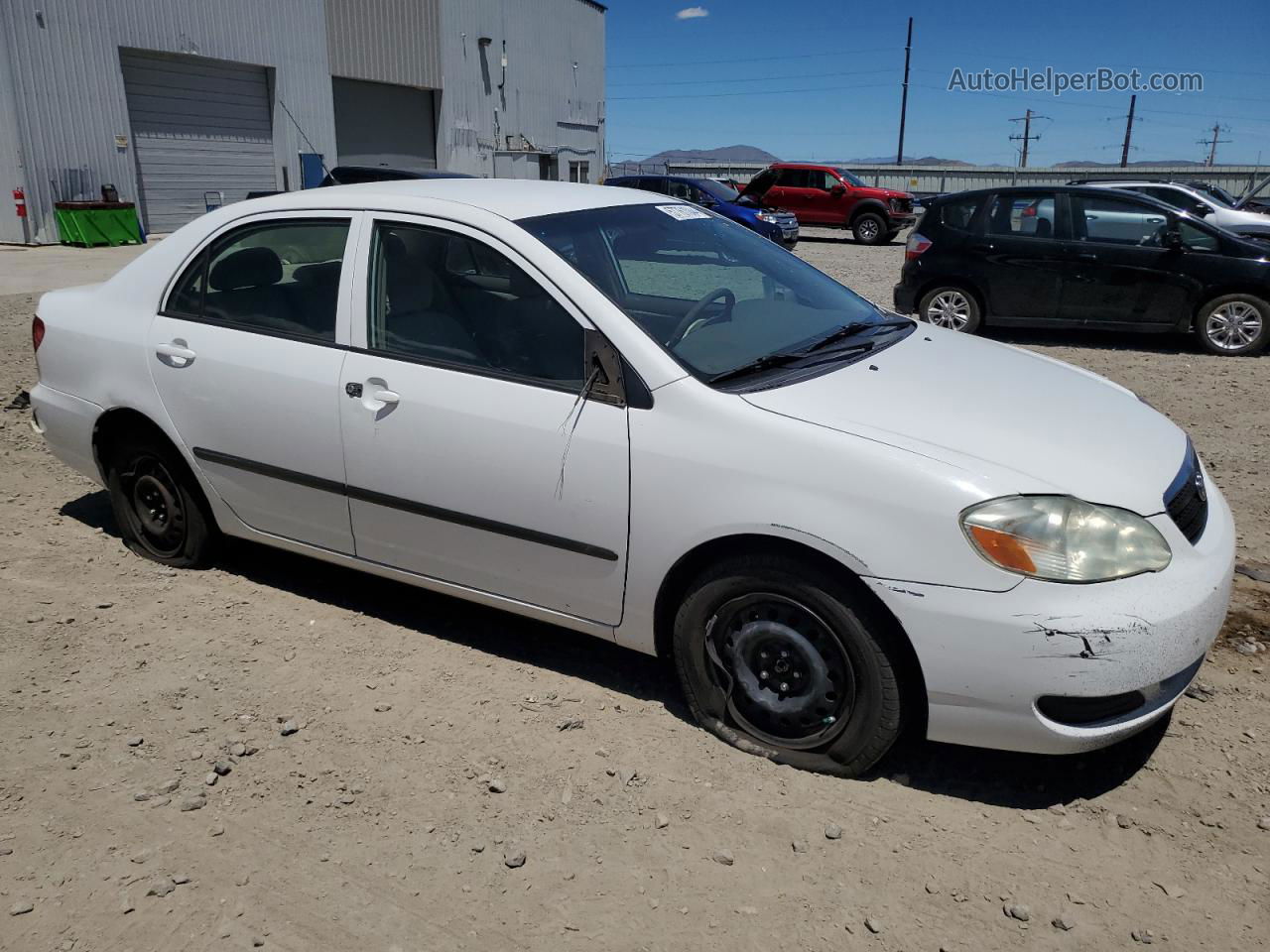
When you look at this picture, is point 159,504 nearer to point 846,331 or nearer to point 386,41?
point 846,331

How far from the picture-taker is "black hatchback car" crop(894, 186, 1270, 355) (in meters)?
9.36

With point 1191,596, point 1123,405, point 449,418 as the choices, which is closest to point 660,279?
point 449,418

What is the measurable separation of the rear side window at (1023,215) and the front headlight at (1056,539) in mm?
7947

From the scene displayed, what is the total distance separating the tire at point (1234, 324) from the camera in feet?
30.9

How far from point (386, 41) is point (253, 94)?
500 cm

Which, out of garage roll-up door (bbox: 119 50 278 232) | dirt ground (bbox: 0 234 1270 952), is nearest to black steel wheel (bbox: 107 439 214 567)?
dirt ground (bbox: 0 234 1270 952)

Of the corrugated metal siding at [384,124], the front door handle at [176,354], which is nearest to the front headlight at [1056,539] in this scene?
the front door handle at [176,354]

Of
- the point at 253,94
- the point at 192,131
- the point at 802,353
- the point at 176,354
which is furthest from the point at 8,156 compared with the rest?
the point at 802,353

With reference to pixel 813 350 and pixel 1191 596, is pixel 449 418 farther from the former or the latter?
pixel 1191 596

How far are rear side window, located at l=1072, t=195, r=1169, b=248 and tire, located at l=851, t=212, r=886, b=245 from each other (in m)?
15.6

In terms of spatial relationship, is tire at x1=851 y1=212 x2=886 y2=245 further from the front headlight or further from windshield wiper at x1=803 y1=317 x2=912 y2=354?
the front headlight

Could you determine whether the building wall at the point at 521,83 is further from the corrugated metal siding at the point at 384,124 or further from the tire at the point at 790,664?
the tire at the point at 790,664

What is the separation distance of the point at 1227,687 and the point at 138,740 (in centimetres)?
360

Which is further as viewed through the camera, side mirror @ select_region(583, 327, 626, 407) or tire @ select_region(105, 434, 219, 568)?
tire @ select_region(105, 434, 219, 568)
